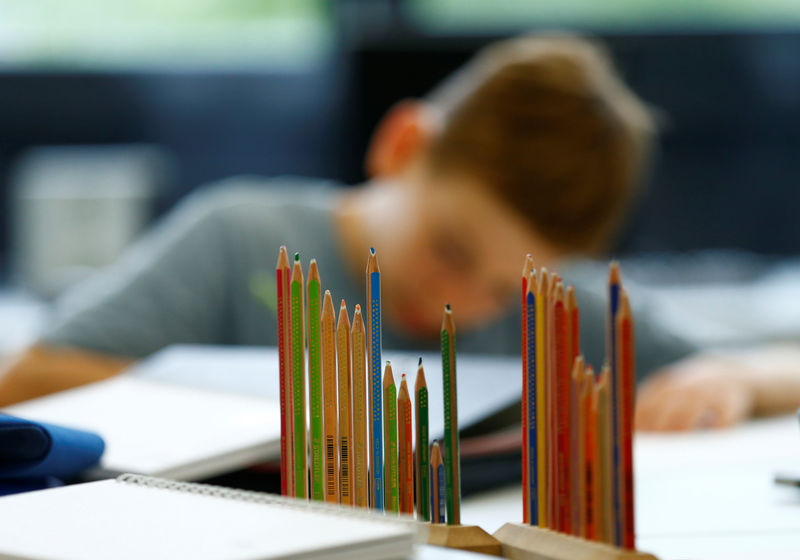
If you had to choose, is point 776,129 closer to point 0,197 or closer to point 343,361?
point 0,197

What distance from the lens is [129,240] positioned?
75.4 inches

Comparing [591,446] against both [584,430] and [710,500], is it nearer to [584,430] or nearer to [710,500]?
[584,430]

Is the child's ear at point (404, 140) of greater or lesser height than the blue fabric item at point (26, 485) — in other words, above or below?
above

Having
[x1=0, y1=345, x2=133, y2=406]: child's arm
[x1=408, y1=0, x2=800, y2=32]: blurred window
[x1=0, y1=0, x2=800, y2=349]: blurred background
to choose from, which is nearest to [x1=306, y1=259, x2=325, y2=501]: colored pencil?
[x1=0, y1=345, x2=133, y2=406]: child's arm

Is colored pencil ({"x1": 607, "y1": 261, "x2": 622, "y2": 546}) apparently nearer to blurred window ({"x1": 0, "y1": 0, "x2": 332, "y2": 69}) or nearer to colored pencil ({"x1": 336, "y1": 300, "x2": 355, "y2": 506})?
colored pencil ({"x1": 336, "y1": 300, "x2": 355, "y2": 506})

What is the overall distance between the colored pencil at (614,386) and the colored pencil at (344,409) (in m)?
0.10

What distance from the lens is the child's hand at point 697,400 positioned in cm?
80

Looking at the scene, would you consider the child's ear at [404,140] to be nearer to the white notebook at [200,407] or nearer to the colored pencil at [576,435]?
the white notebook at [200,407]

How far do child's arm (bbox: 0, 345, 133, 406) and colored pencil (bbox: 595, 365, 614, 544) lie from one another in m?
0.68

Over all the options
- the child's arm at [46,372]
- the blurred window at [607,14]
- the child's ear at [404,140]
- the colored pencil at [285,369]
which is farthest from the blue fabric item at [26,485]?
the blurred window at [607,14]

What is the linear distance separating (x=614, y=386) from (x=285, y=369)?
0.40 ft

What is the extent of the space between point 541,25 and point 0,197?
3.92 feet

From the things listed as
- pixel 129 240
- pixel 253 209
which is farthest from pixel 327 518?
pixel 129 240

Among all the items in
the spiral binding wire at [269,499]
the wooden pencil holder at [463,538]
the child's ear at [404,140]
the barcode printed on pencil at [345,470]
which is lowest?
the wooden pencil holder at [463,538]
